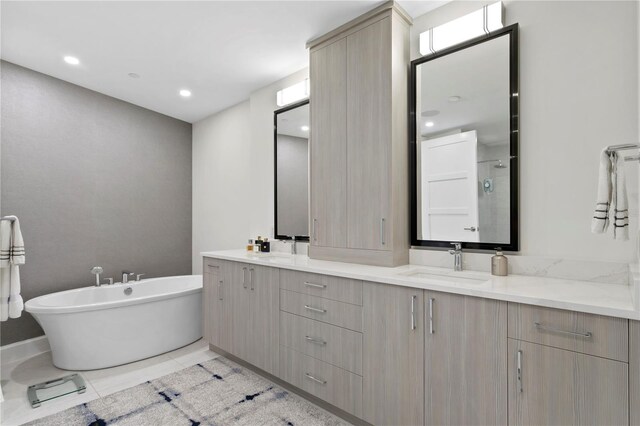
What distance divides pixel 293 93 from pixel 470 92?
5.33 ft

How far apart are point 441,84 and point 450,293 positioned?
1.37 metres

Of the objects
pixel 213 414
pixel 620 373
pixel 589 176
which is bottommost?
pixel 213 414

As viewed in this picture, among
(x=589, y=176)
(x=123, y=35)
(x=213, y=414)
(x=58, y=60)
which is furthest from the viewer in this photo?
(x=58, y=60)

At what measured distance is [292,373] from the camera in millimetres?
2260

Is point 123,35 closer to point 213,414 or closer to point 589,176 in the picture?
point 213,414

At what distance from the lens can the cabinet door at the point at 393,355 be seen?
5.41ft

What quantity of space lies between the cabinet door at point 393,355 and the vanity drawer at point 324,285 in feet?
0.26

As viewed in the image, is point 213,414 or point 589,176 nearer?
point 589,176

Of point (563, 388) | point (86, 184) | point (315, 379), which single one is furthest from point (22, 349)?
point (563, 388)

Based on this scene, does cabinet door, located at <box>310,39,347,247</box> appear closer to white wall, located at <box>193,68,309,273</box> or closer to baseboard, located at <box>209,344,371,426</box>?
white wall, located at <box>193,68,309,273</box>

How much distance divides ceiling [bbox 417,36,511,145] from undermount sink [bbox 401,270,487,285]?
Answer: 80 cm

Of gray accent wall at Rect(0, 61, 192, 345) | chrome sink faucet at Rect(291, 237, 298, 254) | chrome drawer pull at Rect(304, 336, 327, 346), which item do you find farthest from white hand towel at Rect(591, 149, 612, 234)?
gray accent wall at Rect(0, 61, 192, 345)

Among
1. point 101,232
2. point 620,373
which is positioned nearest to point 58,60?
point 101,232

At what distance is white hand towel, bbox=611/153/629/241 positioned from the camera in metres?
1.25
